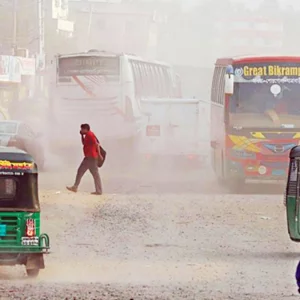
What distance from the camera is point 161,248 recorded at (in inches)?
530

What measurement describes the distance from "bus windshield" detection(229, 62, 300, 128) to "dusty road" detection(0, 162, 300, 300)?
171cm

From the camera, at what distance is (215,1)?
204 feet

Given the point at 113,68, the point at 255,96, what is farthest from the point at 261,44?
the point at 255,96

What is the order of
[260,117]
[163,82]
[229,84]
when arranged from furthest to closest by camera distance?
[163,82] < [260,117] < [229,84]

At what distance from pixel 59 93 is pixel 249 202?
12376 mm

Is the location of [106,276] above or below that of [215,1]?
below

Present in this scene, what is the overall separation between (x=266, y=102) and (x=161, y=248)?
8.79 metres

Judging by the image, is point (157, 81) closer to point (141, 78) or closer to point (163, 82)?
point (163, 82)

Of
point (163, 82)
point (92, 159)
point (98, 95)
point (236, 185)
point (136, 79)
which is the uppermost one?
point (136, 79)

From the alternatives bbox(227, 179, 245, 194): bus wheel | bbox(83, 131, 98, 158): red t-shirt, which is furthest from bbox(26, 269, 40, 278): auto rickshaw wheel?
bbox(227, 179, 245, 194): bus wheel

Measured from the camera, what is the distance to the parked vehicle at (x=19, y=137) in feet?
83.6

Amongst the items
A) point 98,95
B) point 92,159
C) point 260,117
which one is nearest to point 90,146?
point 92,159

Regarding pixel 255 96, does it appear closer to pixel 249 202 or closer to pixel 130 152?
pixel 249 202

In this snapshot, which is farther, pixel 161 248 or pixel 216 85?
pixel 216 85
